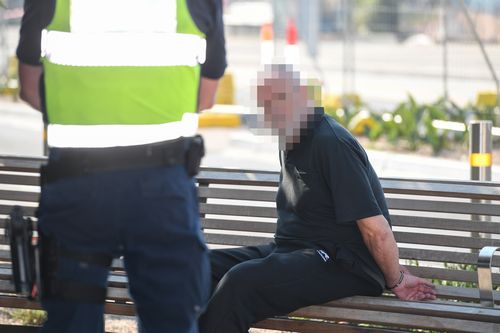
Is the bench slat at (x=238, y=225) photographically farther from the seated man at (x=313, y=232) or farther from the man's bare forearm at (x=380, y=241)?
the man's bare forearm at (x=380, y=241)

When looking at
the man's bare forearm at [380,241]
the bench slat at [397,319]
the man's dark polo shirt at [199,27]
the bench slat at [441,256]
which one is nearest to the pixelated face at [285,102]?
the man's bare forearm at [380,241]

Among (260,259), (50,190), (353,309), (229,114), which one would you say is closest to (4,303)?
(260,259)

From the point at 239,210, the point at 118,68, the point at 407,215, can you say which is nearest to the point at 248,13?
the point at 239,210

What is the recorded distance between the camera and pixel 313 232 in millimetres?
4406

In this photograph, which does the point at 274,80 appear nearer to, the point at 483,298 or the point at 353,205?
the point at 353,205

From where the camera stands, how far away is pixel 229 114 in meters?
15.4

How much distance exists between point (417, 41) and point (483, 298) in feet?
38.0

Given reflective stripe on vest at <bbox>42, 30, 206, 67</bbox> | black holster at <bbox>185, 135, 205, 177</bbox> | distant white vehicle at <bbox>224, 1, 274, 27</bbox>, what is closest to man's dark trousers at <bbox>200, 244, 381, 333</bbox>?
black holster at <bbox>185, 135, 205, 177</bbox>

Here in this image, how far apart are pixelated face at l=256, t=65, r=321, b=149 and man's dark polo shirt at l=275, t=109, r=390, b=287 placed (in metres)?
0.05

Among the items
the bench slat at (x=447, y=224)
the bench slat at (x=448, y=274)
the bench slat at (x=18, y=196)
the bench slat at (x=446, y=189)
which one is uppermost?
the bench slat at (x=446, y=189)

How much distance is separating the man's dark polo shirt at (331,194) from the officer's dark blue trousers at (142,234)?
1.17 metres

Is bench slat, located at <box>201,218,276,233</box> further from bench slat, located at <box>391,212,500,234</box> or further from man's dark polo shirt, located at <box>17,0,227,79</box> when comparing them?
man's dark polo shirt, located at <box>17,0,227,79</box>

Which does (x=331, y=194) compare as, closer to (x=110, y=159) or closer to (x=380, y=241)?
(x=380, y=241)

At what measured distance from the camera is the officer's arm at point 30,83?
3359mm
